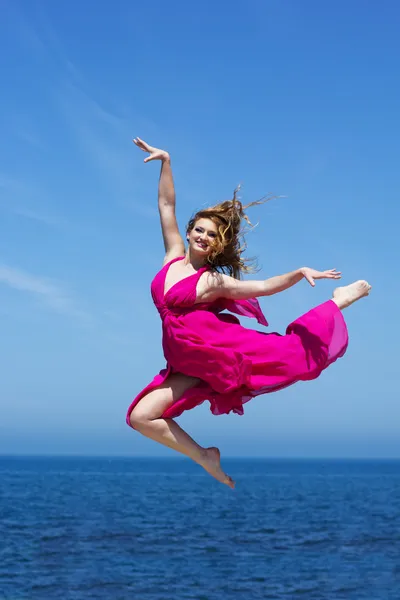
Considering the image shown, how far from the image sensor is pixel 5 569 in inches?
1126

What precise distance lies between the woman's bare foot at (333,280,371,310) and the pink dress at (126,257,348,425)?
0.09 metres

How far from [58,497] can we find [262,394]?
57.8 metres

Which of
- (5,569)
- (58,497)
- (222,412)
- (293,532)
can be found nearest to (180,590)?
(5,569)

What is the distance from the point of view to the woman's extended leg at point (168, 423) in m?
6.36

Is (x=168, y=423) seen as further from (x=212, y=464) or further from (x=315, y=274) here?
(x=315, y=274)

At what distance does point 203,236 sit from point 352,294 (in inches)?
49.0

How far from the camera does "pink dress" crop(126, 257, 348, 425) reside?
6.23 m

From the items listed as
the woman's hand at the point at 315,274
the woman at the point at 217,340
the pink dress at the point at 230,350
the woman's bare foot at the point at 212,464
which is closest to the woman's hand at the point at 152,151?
the woman at the point at 217,340

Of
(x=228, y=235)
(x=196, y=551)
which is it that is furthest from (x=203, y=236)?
(x=196, y=551)

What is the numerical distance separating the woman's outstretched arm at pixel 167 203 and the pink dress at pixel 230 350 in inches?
14.5

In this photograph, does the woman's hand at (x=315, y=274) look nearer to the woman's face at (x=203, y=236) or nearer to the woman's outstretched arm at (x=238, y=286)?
the woman's outstretched arm at (x=238, y=286)

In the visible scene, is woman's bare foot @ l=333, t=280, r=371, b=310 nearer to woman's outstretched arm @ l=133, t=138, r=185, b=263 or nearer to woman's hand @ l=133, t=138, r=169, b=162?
woman's outstretched arm @ l=133, t=138, r=185, b=263

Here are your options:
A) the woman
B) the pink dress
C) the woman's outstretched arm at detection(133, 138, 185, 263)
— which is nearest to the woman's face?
the woman

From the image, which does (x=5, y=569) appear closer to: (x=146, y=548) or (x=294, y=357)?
(x=146, y=548)
